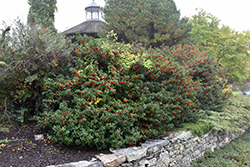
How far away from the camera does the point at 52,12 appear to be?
948cm

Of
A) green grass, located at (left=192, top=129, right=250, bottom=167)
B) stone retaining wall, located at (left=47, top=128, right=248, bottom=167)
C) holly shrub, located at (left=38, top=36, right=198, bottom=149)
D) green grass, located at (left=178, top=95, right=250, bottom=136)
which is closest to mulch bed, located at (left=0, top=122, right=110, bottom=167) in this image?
holly shrub, located at (left=38, top=36, right=198, bottom=149)

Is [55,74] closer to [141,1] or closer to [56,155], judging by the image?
[56,155]

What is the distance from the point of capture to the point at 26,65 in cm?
379

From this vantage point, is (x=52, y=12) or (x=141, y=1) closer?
(x=52, y=12)

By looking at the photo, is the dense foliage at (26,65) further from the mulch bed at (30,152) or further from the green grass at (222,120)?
the green grass at (222,120)

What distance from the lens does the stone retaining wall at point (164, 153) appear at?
9.78ft

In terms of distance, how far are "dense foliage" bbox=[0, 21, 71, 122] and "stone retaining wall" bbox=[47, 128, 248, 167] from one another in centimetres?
196

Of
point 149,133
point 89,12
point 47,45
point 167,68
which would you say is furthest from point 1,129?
point 89,12

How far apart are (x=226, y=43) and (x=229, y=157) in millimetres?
13924

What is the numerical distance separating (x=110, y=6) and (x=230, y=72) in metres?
11.9

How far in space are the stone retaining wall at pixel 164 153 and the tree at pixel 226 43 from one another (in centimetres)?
1229

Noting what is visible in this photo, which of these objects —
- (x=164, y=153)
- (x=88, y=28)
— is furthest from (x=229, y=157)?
(x=88, y=28)

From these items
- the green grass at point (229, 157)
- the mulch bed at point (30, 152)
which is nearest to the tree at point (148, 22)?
the green grass at point (229, 157)

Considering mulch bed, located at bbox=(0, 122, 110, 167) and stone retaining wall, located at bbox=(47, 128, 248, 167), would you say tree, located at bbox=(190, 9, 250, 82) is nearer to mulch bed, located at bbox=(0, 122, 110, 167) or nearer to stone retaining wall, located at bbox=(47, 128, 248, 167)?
stone retaining wall, located at bbox=(47, 128, 248, 167)
